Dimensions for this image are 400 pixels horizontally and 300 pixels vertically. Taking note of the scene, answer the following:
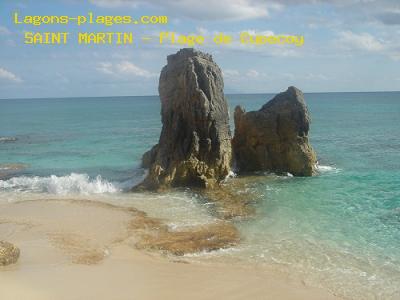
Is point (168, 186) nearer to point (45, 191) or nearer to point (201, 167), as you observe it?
point (201, 167)

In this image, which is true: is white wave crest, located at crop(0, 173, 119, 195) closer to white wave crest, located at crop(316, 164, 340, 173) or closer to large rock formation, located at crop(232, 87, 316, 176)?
large rock formation, located at crop(232, 87, 316, 176)

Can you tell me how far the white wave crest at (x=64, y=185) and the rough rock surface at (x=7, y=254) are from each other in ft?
37.0

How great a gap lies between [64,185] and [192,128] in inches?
327

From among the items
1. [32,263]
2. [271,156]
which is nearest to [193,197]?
[271,156]

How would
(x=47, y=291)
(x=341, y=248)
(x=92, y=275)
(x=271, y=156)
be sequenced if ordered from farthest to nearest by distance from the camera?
1. (x=271, y=156)
2. (x=341, y=248)
3. (x=92, y=275)
4. (x=47, y=291)

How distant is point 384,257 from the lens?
17.5 metres

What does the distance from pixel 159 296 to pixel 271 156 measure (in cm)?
1973

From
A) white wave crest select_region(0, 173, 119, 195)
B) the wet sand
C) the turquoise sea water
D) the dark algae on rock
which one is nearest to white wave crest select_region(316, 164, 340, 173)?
the turquoise sea water

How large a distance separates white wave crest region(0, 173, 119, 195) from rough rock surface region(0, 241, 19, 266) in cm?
1126

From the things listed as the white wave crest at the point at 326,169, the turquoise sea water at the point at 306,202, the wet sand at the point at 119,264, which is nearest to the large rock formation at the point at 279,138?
the white wave crest at the point at 326,169

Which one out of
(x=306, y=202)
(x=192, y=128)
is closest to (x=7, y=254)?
(x=306, y=202)

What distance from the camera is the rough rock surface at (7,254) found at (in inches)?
633

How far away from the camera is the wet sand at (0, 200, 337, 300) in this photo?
47.4 feet

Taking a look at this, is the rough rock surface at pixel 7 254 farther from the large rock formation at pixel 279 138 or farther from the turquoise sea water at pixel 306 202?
the large rock formation at pixel 279 138
